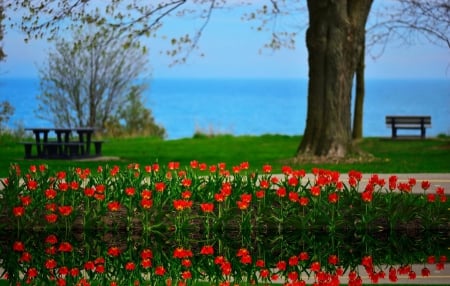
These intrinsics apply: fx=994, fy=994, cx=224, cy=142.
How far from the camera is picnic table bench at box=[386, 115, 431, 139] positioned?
31.0 m

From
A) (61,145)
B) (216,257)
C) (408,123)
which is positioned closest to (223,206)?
(216,257)

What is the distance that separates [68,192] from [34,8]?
9.94 metres

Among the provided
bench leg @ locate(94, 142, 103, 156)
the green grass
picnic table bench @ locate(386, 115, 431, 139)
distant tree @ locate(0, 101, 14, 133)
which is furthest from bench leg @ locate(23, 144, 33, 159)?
picnic table bench @ locate(386, 115, 431, 139)

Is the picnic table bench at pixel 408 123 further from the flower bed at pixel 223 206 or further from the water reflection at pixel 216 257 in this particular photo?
the water reflection at pixel 216 257

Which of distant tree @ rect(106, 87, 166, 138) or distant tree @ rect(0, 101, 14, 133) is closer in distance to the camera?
distant tree @ rect(0, 101, 14, 133)

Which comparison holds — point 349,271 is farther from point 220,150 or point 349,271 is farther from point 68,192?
point 220,150

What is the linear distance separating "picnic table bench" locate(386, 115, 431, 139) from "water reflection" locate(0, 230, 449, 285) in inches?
686

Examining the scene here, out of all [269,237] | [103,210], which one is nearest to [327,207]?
[269,237]

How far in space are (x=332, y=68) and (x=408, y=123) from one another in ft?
28.4

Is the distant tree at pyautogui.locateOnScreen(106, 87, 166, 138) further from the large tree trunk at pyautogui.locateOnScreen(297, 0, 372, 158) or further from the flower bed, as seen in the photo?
the flower bed

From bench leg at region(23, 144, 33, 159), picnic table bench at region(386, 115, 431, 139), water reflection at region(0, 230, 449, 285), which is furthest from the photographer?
picnic table bench at region(386, 115, 431, 139)

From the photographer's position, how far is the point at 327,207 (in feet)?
45.4

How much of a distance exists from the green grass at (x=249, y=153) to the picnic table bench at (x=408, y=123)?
0.71 metres

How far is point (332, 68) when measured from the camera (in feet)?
76.6
